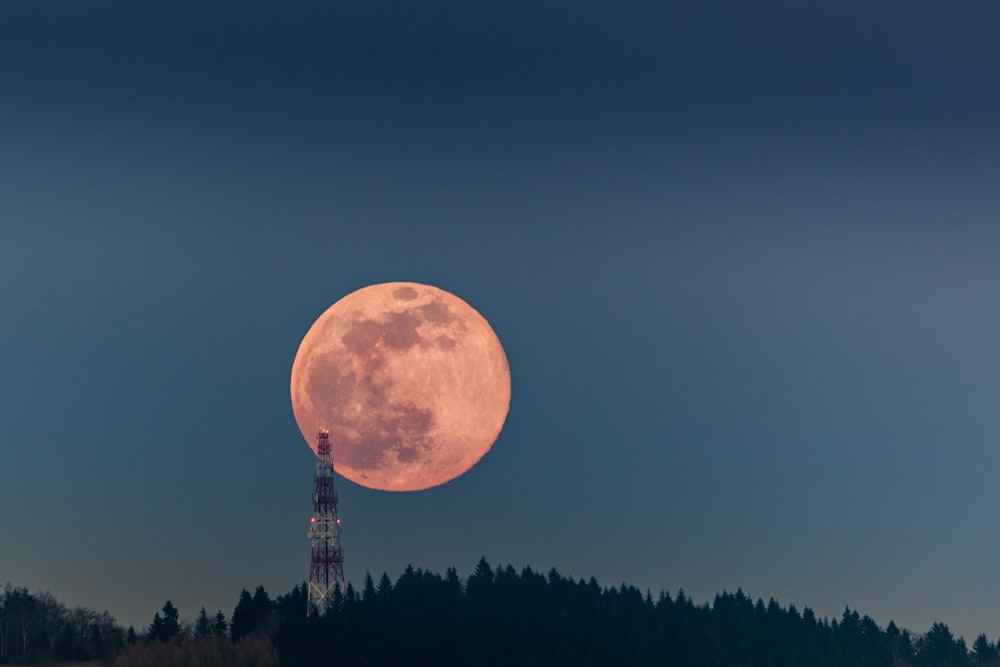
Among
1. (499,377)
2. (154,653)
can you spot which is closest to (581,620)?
(154,653)

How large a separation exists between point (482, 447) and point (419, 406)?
8.96m

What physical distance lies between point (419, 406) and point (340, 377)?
7776 mm

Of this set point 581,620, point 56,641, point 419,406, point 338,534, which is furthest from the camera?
point 581,620

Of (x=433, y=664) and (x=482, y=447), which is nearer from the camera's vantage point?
(x=482, y=447)

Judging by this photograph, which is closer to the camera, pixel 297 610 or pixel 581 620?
pixel 297 610

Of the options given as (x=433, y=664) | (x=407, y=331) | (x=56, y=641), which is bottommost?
(x=433, y=664)

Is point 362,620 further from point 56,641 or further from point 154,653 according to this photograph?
point 56,641

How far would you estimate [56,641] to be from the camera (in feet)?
584

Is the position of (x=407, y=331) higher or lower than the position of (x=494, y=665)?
higher

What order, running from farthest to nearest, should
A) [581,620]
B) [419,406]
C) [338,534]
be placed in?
[581,620] < [338,534] < [419,406]

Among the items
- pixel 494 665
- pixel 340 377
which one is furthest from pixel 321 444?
pixel 494 665

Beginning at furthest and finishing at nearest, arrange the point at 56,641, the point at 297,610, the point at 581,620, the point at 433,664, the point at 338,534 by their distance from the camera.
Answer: the point at 581,620
the point at 56,641
the point at 297,610
the point at 433,664
the point at 338,534

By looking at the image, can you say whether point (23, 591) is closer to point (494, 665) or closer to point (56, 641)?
point (56, 641)

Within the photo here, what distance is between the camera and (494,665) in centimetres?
15975
